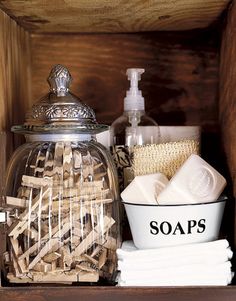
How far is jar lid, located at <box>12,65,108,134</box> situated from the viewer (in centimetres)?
70

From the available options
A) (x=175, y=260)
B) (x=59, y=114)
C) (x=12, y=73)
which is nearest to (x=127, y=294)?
(x=175, y=260)

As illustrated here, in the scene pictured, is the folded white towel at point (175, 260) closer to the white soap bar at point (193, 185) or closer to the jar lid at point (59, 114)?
the white soap bar at point (193, 185)

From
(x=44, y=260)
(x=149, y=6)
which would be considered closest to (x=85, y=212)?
(x=44, y=260)

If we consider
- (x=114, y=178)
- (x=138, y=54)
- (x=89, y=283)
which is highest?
(x=138, y=54)

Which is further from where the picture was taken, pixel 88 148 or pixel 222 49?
pixel 222 49

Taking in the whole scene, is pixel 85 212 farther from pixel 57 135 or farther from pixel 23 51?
pixel 23 51

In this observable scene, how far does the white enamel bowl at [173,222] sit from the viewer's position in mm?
674

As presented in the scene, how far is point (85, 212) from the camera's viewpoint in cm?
68

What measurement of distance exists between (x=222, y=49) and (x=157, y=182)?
29 cm

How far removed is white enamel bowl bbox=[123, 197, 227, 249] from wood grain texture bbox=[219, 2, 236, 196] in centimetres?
6

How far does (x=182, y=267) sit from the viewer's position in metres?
0.67

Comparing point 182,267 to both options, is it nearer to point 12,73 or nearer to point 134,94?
point 134,94

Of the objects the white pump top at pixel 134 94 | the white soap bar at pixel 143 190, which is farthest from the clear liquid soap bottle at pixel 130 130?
the white soap bar at pixel 143 190

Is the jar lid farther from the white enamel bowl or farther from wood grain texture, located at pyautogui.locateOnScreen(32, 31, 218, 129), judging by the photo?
wood grain texture, located at pyautogui.locateOnScreen(32, 31, 218, 129)
